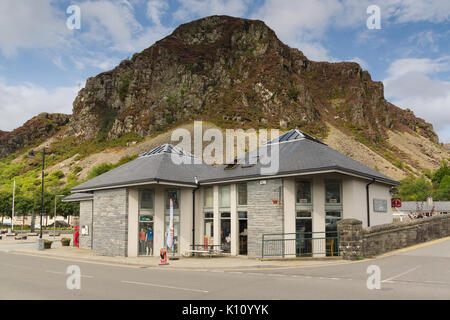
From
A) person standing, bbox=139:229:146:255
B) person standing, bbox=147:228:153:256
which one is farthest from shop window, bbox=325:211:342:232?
person standing, bbox=139:229:146:255

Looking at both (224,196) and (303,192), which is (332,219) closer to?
(303,192)

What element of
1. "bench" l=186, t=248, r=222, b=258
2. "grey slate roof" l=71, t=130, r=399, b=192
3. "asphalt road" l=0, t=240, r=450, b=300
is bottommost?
"bench" l=186, t=248, r=222, b=258

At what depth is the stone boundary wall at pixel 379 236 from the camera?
1864 centimetres

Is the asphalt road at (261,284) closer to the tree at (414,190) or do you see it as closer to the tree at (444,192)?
the tree at (444,192)

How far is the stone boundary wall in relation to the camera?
1864 cm

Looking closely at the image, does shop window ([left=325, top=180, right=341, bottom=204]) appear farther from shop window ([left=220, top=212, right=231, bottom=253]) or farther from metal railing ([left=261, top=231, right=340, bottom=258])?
shop window ([left=220, top=212, right=231, bottom=253])

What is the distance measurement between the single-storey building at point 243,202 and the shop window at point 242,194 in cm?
6

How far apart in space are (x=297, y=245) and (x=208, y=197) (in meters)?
7.51

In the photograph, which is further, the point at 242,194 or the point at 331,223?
the point at 242,194

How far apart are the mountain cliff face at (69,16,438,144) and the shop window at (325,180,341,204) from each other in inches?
4065

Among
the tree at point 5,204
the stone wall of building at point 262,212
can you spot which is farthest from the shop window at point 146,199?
the tree at point 5,204

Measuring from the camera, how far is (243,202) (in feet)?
79.3

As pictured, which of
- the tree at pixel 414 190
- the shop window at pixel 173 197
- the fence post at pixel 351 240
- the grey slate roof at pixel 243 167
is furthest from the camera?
the tree at pixel 414 190

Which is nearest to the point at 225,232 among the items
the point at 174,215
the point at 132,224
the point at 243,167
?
the point at 174,215
